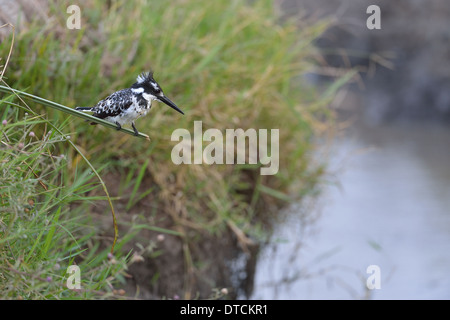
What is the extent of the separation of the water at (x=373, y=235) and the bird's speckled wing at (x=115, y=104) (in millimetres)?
1286

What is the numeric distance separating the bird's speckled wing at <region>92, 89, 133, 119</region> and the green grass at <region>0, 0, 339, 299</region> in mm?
221

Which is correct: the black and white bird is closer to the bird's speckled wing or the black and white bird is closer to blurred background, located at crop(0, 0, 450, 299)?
the bird's speckled wing

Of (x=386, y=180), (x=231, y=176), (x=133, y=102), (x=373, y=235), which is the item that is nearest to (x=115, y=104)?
(x=133, y=102)

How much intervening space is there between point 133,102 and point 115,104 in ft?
0.12

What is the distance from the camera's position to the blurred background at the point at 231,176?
1.42 m

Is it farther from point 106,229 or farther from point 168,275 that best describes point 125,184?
point 168,275

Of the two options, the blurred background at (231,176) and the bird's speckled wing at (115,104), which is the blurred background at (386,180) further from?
the bird's speckled wing at (115,104)

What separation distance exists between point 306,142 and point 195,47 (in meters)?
0.67

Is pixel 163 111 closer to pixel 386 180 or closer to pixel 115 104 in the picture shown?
pixel 115 104

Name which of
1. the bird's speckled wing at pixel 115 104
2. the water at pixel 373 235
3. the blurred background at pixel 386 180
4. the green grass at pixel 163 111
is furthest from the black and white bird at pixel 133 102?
the water at pixel 373 235

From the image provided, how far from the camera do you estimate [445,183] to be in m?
3.10

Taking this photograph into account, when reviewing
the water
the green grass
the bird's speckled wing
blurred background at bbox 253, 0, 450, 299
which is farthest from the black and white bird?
the water

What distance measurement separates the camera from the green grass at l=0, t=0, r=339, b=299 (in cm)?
124
